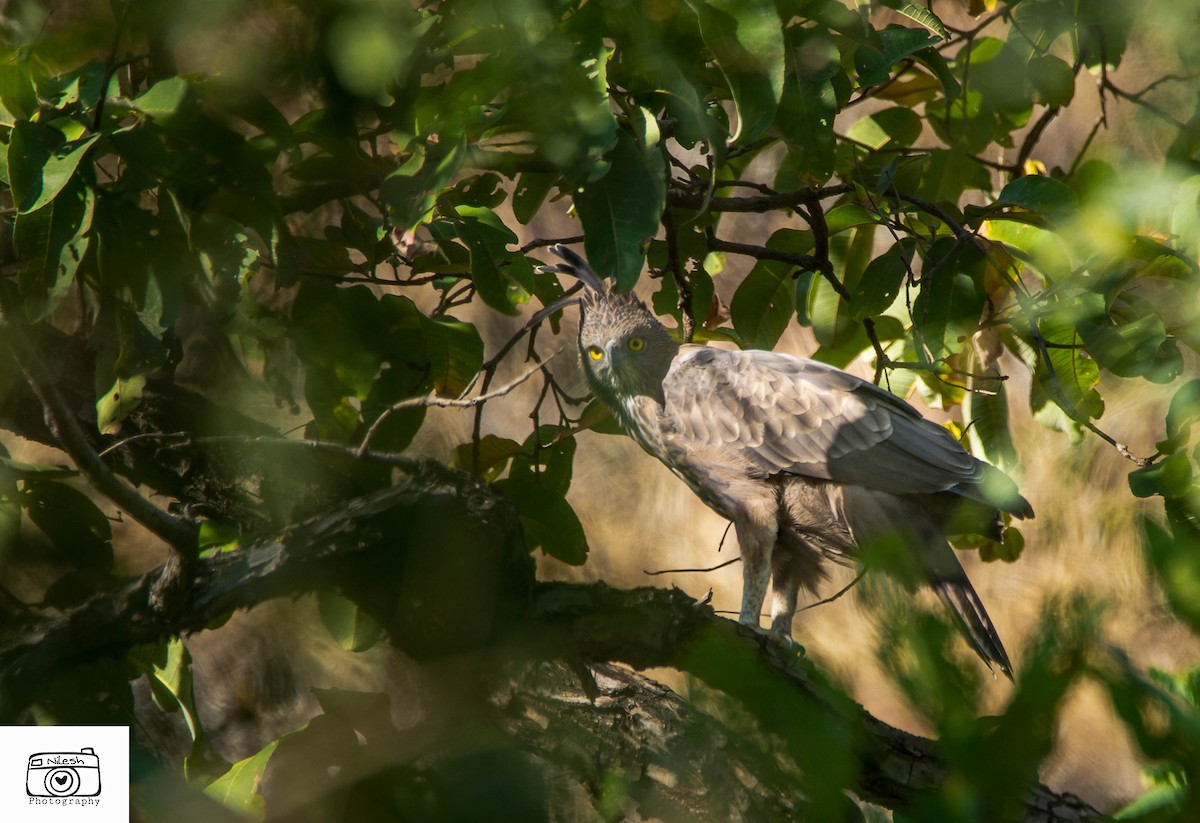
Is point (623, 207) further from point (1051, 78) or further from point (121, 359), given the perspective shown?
point (1051, 78)

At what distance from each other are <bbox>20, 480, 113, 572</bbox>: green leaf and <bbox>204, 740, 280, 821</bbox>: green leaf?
1.61ft

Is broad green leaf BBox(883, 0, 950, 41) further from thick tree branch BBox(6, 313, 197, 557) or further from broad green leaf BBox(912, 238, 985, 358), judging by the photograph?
thick tree branch BBox(6, 313, 197, 557)

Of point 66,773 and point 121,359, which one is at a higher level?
point 121,359

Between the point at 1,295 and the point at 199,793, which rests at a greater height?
the point at 1,295

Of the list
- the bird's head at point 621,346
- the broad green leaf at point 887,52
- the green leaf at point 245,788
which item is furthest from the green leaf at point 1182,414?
the green leaf at point 245,788

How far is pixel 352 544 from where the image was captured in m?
1.78

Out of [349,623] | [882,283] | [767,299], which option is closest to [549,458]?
[349,623]

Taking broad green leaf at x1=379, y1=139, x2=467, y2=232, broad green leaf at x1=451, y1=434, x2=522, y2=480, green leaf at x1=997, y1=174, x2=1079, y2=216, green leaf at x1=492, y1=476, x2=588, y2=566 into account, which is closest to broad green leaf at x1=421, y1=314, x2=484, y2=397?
green leaf at x1=492, y1=476, x2=588, y2=566

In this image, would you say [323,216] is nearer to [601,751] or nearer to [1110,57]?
[601,751]

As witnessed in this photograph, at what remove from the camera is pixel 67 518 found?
69.8 inches

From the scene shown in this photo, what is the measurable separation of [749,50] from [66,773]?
140 cm

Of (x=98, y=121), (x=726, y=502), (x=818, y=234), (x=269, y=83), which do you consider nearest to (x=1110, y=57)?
(x=818, y=234)

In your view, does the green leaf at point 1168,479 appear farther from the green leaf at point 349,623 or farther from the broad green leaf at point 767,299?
the green leaf at point 349,623

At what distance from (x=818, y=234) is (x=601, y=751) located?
3.91 feet
